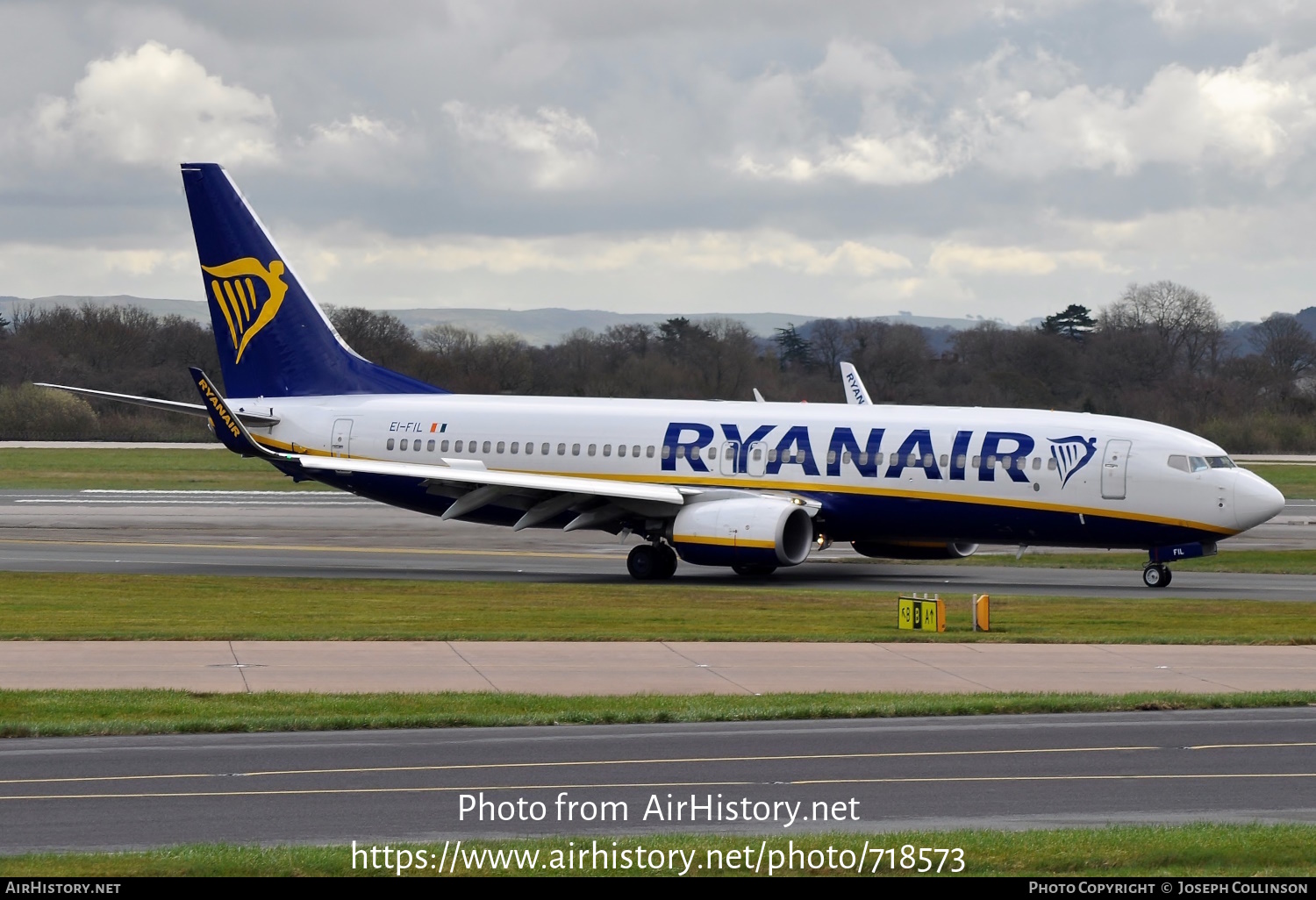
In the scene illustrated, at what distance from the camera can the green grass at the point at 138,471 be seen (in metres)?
68.4

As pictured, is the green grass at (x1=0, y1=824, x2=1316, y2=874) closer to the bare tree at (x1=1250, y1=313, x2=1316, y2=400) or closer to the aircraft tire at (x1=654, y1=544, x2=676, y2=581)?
the aircraft tire at (x1=654, y1=544, x2=676, y2=581)

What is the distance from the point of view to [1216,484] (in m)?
34.5

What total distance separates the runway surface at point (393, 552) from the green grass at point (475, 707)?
14.9 meters

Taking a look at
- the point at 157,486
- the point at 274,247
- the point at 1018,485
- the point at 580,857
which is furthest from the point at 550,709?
the point at 157,486

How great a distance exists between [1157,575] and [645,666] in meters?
16.9

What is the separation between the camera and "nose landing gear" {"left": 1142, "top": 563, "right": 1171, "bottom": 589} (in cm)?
3575

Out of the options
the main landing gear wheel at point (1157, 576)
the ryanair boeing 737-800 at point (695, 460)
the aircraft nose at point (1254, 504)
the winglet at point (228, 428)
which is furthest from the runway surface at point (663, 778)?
the winglet at point (228, 428)

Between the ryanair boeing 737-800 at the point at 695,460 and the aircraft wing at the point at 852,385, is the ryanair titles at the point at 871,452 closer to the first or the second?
the ryanair boeing 737-800 at the point at 695,460

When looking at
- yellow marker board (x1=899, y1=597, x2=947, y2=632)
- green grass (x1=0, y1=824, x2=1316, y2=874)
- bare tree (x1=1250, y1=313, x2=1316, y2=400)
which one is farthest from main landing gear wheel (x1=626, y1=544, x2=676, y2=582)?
bare tree (x1=1250, y1=313, x2=1316, y2=400)

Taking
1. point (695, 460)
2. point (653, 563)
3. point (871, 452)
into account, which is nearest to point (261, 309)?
point (695, 460)

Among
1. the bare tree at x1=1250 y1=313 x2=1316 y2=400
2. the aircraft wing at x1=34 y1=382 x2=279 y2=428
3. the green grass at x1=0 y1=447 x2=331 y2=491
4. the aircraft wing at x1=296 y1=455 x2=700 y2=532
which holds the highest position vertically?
the bare tree at x1=1250 y1=313 x2=1316 y2=400

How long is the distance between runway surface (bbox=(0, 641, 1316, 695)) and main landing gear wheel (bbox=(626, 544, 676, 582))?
12.3 meters

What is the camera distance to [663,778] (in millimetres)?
15305

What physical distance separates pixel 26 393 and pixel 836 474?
253 feet
